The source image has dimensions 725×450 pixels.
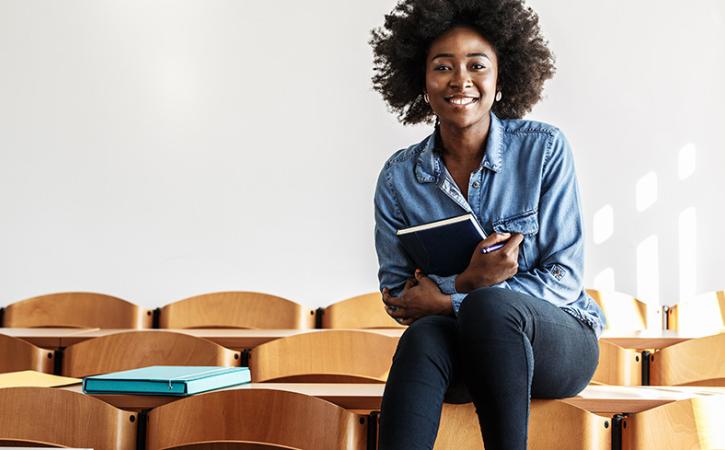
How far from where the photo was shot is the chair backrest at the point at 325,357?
2.52 metres

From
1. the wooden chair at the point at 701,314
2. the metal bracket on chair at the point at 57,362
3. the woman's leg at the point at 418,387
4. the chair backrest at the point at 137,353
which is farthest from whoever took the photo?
the wooden chair at the point at 701,314

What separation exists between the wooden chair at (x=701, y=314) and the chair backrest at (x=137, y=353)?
234cm

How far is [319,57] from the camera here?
190 inches

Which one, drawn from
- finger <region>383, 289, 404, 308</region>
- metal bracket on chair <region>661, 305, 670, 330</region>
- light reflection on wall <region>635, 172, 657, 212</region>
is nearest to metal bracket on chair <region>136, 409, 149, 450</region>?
finger <region>383, 289, 404, 308</region>

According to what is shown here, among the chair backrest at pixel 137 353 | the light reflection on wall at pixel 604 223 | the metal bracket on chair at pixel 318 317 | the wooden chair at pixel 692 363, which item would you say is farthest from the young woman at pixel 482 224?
the light reflection on wall at pixel 604 223

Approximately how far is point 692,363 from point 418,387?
4.08 ft

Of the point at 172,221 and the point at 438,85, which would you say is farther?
the point at 172,221

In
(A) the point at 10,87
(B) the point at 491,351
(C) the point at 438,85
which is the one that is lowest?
(B) the point at 491,351

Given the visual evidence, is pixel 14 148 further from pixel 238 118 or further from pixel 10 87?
pixel 238 118

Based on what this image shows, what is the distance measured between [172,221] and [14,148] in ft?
3.07

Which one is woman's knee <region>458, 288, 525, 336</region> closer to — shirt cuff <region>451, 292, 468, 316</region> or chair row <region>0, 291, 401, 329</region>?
shirt cuff <region>451, 292, 468, 316</region>

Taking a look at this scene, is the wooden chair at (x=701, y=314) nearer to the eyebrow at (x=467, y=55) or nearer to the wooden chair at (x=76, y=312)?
the eyebrow at (x=467, y=55)

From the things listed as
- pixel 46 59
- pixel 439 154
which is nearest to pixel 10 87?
pixel 46 59

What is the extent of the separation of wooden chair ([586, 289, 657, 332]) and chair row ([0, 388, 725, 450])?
2.57m
